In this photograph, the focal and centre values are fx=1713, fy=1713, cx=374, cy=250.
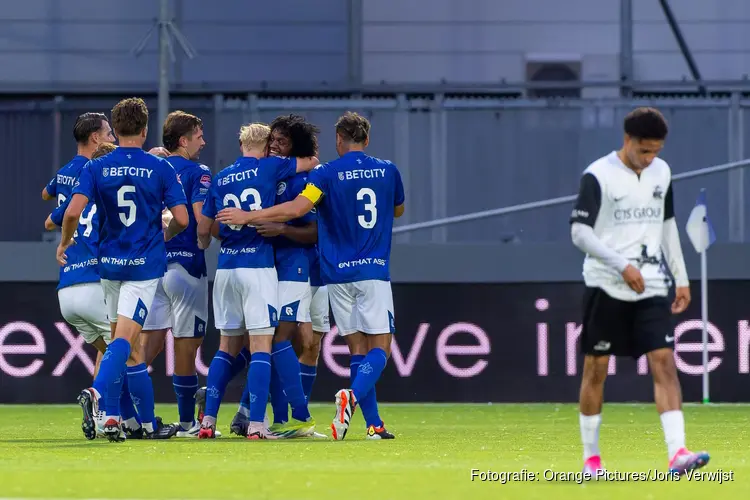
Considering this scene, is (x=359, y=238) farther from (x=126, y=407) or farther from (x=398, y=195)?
(x=126, y=407)

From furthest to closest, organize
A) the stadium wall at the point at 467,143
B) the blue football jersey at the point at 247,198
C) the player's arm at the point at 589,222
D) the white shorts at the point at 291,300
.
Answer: the stadium wall at the point at 467,143, the white shorts at the point at 291,300, the blue football jersey at the point at 247,198, the player's arm at the point at 589,222

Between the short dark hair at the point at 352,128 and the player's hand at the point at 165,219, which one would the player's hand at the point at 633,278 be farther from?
the player's hand at the point at 165,219

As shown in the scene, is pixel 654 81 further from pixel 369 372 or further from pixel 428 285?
pixel 369 372

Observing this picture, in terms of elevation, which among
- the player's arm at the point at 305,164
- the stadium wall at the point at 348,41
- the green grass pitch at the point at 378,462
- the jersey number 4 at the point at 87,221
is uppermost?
the stadium wall at the point at 348,41

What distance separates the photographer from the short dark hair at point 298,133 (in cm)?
1067

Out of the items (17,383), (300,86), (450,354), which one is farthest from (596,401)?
(300,86)

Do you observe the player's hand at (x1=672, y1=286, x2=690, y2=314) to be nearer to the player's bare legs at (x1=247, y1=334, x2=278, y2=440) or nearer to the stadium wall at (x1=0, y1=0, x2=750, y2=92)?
the player's bare legs at (x1=247, y1=334, x2=278, y2=440)

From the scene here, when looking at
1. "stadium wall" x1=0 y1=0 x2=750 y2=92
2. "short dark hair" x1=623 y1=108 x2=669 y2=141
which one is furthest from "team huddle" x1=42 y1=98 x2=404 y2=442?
"stadium wall" x1=0 y1=0 x2=750 y2=92

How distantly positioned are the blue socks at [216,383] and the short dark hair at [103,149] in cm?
147

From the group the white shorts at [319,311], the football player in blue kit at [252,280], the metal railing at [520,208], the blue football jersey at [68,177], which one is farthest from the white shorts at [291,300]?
the metal railing at [520,208]

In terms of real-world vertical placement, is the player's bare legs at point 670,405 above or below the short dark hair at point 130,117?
below

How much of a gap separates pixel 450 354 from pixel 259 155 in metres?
5.37

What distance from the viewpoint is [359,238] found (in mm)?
10609

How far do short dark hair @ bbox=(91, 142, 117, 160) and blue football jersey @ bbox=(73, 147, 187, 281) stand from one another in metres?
0.59
